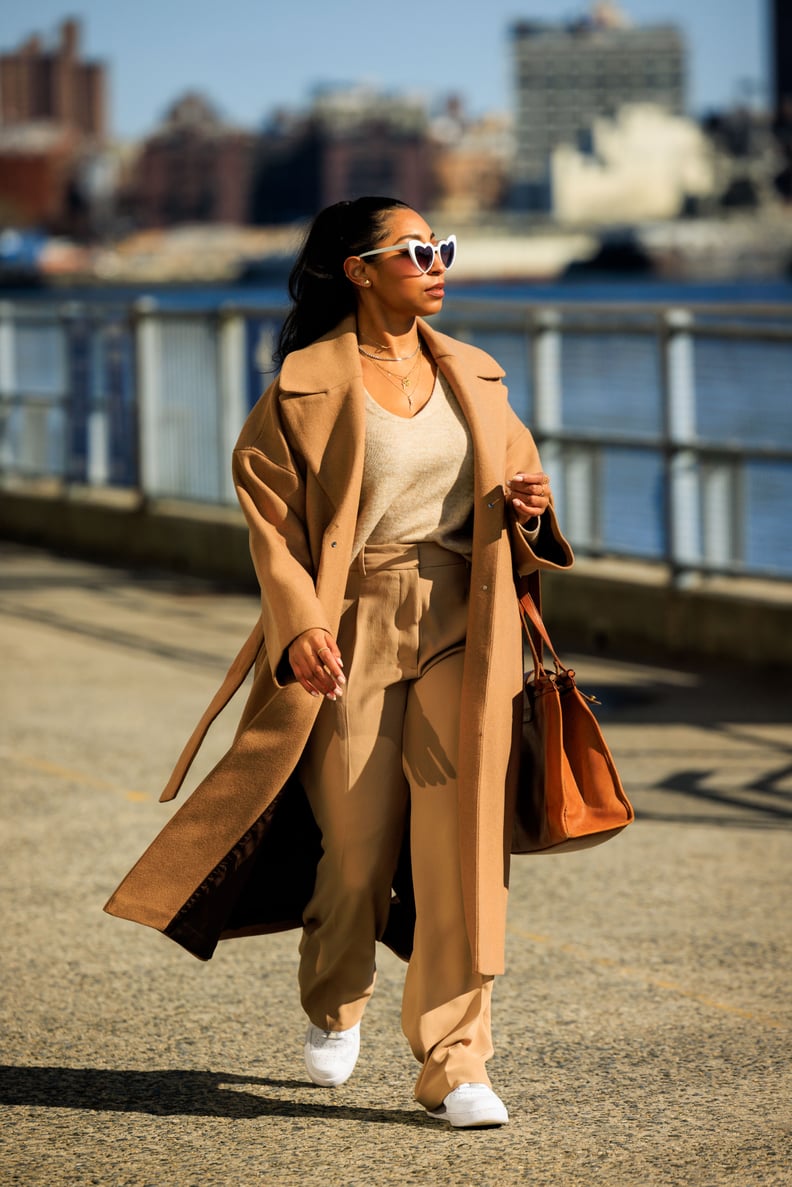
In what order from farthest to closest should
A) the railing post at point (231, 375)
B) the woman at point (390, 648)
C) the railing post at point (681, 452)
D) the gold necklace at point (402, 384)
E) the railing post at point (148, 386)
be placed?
the railing post at point (148, 386) → the railing post at point (231, 375) → the railing post at point (681, 452) → the gold necklace at point (402, 384) → the woman at point (390, 648)

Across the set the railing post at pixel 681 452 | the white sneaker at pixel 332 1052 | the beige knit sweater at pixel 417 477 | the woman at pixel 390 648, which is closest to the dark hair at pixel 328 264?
the woman at pixel 390 648

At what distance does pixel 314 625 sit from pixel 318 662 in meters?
0.07

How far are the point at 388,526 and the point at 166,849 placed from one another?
2.55 feet

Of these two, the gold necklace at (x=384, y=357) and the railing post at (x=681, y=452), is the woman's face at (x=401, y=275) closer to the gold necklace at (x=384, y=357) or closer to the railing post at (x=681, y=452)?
the gold necklace at (x=384, y=357)

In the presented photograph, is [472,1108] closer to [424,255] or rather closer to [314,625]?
[314,625]

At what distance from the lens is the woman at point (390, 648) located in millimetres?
3744

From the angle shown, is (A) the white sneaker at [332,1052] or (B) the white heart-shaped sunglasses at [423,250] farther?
(A) the white sneaker at [332,1052]

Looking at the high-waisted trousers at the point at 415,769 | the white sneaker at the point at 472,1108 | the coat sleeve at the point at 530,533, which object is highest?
the coat sleeve at the point at 530,533

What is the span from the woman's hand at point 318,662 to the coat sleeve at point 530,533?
1.44ft

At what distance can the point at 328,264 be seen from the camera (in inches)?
154

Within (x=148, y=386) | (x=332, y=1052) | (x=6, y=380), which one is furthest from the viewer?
(x=6, y=380)

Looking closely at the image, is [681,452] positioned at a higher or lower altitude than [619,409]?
lower

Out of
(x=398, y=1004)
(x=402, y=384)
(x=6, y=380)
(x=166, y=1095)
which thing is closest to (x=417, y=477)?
(x=402, y=384)

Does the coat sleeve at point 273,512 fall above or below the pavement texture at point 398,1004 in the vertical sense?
above
